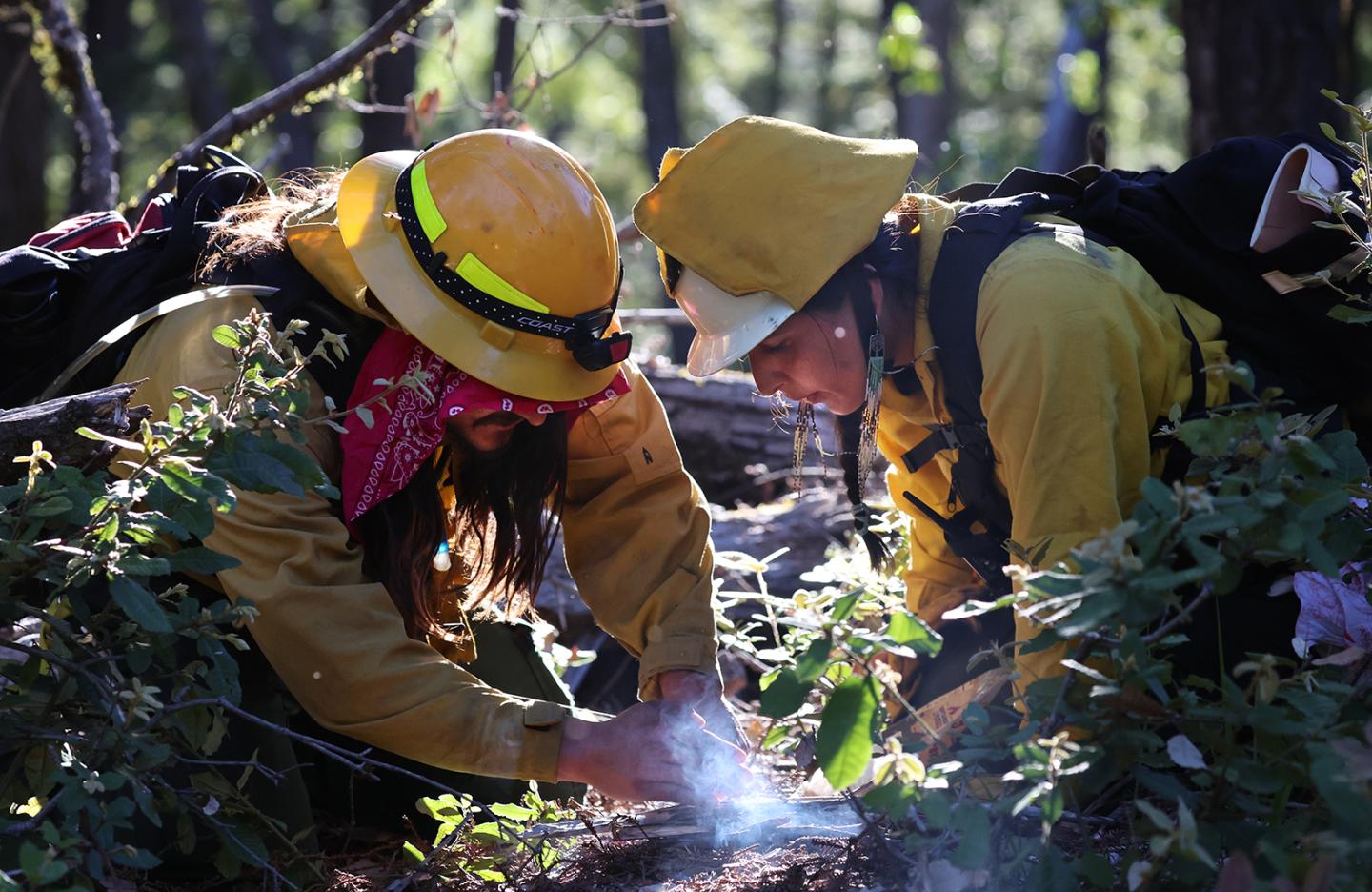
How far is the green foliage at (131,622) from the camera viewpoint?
2115 millimetres

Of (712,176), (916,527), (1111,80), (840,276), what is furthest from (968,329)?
(1111,80)

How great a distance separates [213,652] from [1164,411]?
6.46 feet

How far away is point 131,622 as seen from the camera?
2.32 m

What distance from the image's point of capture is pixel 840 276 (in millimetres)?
2943

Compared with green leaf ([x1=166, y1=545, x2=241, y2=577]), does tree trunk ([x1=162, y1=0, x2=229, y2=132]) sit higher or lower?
lower

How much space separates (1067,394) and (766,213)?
75 centimetres

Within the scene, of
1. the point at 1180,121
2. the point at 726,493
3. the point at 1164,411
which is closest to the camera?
the point at 1164,411

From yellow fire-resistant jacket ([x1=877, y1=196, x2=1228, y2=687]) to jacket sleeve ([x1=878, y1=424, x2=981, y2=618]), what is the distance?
51cm

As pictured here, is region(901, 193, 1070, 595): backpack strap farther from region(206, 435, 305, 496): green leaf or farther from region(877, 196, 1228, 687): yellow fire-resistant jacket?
region(206, 435, 305, 496): green leaf

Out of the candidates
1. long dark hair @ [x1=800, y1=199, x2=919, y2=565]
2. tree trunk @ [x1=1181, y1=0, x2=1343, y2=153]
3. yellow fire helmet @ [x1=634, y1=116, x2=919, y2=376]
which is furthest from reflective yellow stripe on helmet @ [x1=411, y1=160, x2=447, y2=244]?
tree trunk @ [x1=1181, y1=0, x2=1343, y2=153]

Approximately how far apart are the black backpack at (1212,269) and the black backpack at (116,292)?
4.36 ft

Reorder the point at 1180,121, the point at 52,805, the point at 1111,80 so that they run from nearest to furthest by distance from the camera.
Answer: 1. the point at 52,805
2. the point at 1111,80
3. the point at 1180,121

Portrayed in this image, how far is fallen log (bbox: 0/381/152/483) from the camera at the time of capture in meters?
2.24

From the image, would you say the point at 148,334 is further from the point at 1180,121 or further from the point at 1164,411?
the point at 1180,121
